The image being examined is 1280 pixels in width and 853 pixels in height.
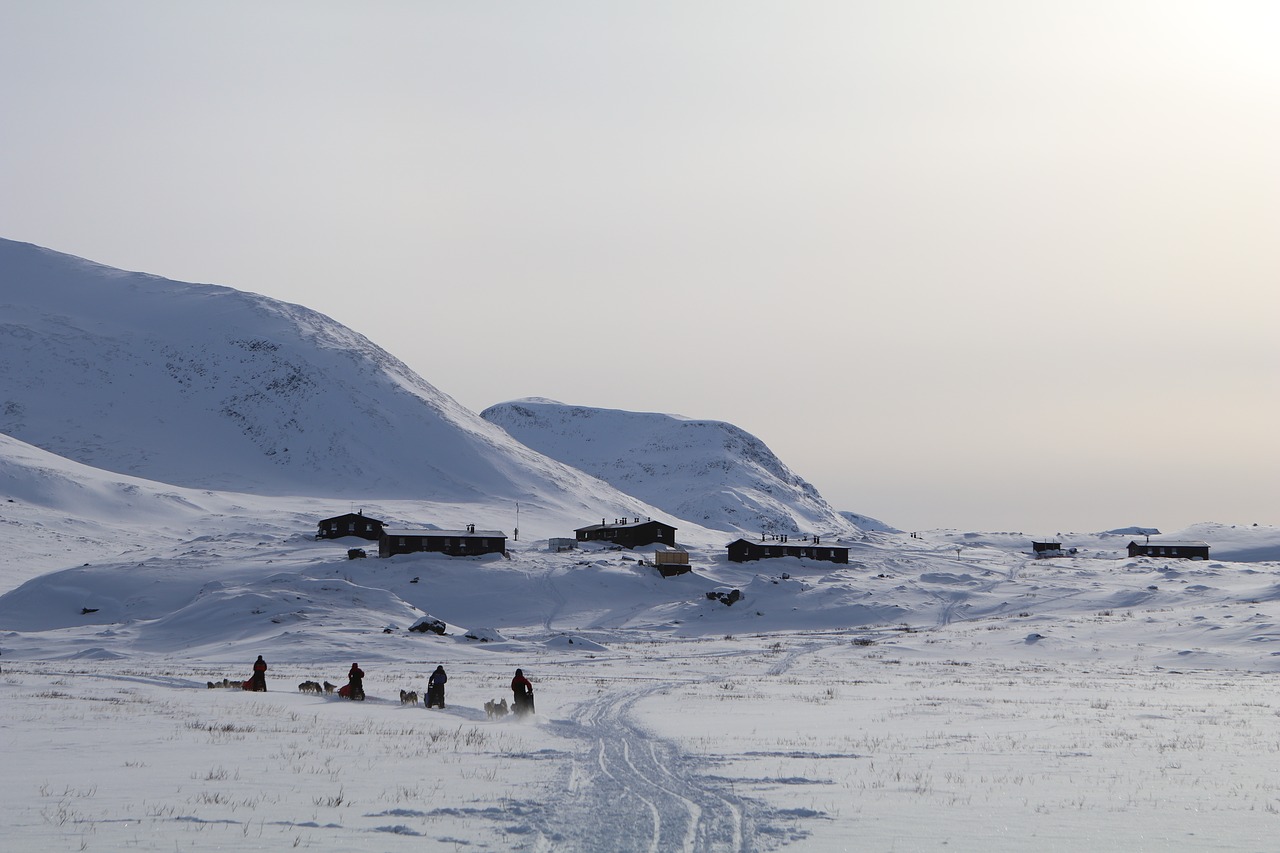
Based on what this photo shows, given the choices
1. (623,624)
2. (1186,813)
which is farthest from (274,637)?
(1186,813)

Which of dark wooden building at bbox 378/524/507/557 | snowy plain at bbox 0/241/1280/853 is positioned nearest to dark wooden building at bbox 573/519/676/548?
snowy plain at bbox 0/241/1280/853

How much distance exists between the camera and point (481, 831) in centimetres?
1367

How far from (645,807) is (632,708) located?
16768mm

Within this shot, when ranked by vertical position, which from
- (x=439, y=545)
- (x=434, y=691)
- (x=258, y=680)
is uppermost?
(x=439, y=545)

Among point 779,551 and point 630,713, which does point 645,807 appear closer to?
point 630,713

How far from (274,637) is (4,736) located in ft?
139

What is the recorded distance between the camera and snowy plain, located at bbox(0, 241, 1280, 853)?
14.1 metres

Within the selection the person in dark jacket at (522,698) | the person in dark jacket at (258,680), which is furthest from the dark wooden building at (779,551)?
the person in dark jacket at (522,698)

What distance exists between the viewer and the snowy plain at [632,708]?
1415cm

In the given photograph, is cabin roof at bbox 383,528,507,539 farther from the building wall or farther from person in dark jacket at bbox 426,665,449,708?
person in dark jacket at bbox 426,665,449,708

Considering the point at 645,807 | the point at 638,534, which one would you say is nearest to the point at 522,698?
the point at 645,807

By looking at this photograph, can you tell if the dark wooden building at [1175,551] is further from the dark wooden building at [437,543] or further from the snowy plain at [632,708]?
the dark wooden building at [437,543]

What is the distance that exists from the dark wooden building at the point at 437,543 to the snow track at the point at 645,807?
79.4m

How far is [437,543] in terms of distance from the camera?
333ft
